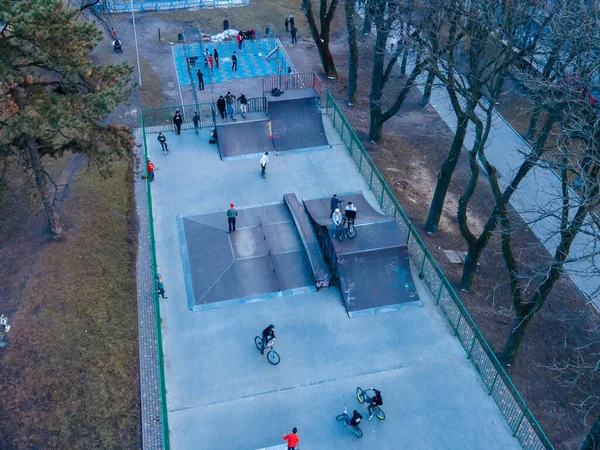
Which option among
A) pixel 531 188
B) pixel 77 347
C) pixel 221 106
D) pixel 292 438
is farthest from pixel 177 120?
pixel 531 188

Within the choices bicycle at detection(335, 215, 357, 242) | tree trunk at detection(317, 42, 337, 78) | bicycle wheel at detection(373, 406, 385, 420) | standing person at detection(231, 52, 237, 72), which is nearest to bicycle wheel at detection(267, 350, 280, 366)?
bicycle wheel at detection(373, 406, 385, 420)

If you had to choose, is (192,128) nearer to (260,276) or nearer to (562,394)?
(260,276)

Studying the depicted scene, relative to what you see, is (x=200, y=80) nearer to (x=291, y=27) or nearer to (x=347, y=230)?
(x=291, y=27)

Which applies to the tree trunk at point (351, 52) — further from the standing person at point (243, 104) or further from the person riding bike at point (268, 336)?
the person riding bike at point (268, 336)

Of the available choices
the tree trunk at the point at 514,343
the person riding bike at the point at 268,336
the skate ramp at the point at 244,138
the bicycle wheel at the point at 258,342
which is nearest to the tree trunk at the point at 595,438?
the tree trunk at the point at 514,343

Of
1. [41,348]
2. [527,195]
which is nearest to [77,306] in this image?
[41,348]

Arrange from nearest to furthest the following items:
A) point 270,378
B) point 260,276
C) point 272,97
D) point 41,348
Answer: point 270,378 < point 41,348 < point 260,276 < point 272,97
